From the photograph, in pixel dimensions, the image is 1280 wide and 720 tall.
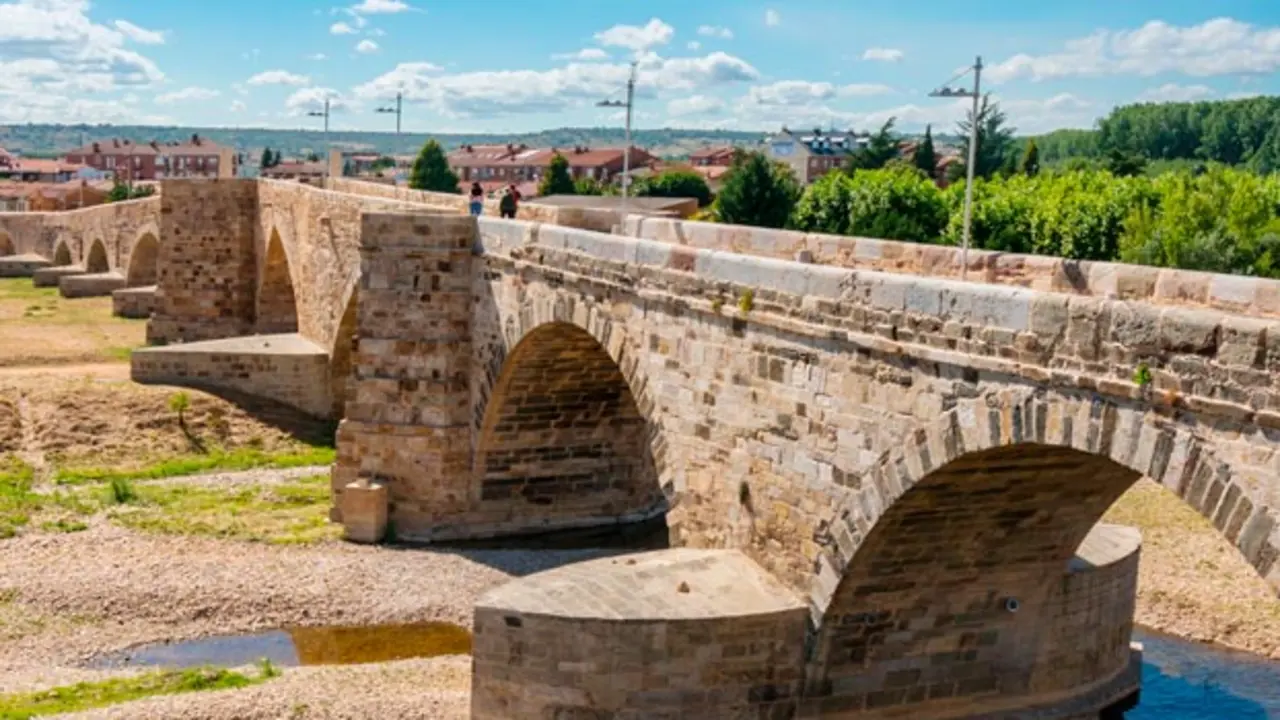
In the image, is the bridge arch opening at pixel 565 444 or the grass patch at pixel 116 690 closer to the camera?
the grass patch at pixel 116 690

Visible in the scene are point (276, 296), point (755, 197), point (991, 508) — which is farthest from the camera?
point (755, 197)

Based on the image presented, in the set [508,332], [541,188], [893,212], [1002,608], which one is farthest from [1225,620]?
[541,188]

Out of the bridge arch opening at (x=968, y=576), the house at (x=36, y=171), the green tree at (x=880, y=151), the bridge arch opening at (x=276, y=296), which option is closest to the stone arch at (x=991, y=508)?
the bridge arch opening at (x=968, y=576)

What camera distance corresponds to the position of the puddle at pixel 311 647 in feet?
61.9

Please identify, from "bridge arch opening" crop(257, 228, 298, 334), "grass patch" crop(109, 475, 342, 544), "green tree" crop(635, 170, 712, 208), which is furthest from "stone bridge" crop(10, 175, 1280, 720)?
"green tree" crop(635, 170, 712, 208)

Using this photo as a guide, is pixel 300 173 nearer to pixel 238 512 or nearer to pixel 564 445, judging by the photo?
pixel 238 512

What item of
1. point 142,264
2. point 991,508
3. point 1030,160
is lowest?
point 142,264

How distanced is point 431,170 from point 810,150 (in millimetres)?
59836

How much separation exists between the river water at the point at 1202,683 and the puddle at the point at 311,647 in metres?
8.25

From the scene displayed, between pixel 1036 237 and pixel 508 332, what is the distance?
26.9 metres

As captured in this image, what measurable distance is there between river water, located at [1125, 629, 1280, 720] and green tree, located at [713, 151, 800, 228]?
39.1 m

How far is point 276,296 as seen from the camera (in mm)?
41125

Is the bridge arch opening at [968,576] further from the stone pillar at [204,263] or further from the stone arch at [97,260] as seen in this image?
the stone arch at [97,260]

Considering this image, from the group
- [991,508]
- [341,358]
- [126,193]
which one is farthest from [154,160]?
[991,508]
